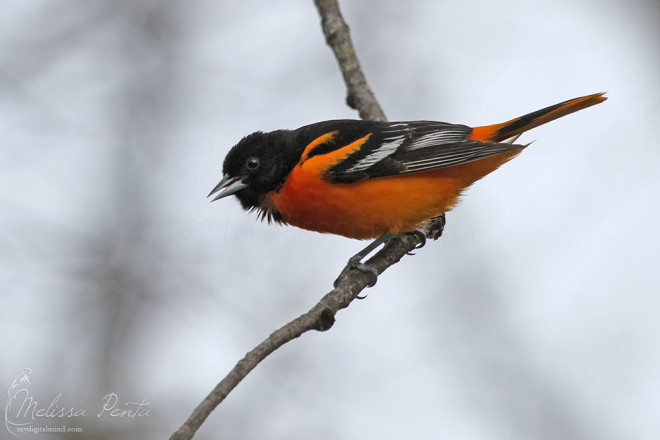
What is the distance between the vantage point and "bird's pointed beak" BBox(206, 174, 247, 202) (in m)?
Answer: 5.70

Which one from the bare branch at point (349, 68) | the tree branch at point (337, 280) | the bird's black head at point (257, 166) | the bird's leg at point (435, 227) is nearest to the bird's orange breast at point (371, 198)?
the bird's black head at point (257, 166)

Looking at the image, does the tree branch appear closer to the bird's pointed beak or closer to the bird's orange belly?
the bird's orange belly

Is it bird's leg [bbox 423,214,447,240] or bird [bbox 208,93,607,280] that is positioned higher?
bird [bbox 208,93,607,280]

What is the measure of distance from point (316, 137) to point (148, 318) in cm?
309

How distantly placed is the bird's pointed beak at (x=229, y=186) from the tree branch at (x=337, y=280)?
1.29 m

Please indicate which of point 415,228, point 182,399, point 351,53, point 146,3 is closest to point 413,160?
point 415,228

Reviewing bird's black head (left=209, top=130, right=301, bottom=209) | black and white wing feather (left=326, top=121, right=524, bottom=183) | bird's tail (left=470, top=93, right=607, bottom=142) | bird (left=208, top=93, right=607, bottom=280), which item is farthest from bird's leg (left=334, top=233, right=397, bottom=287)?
bird's tail (left=470, top=93, right=607, bottom=142)

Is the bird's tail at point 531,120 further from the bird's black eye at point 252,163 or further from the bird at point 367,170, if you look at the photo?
the bird's black eye at point 252,163

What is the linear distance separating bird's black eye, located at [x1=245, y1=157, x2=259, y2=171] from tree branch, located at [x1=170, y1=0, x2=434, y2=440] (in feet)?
3.80

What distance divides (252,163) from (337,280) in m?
1.40

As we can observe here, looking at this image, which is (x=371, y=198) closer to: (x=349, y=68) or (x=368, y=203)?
(x=368, y=203)

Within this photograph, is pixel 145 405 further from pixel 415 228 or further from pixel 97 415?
pixel 415 228

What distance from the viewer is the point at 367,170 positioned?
17.6 feet

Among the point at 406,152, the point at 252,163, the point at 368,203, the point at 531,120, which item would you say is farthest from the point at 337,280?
the point at 531,120
